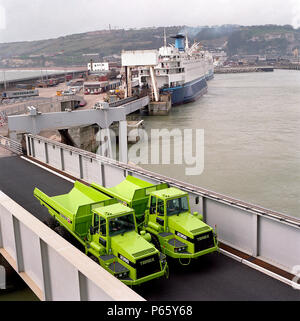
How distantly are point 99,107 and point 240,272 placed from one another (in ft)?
54.8

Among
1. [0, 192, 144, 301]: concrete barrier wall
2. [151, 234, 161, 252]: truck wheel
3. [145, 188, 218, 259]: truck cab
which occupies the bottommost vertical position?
[151, 234, 161, 252]: truck wheel

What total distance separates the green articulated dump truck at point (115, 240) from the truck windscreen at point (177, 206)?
1042mm

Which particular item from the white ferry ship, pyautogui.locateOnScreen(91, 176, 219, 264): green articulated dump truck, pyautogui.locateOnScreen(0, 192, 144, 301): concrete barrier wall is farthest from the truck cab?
the white ferry ship

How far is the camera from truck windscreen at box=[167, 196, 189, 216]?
10000mm

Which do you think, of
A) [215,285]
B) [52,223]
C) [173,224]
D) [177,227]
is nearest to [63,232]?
[52,223]

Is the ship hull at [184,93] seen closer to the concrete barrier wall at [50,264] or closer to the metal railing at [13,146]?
the metal railing at [13,146]

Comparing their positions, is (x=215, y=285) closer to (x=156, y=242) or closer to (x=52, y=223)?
(x=156, y=242)

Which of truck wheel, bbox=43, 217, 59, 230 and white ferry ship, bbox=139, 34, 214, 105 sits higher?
white ferry ship, bbox=139, 34, 214, 105

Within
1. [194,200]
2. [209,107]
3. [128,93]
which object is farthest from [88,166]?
[209,107]

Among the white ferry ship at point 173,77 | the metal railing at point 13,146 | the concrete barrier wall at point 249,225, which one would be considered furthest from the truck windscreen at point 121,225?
the white ferry ship at point 173,77

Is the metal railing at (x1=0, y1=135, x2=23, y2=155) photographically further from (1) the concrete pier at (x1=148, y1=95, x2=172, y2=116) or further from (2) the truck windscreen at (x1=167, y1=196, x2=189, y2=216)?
(1) the concrete pier at (x1=148, y1=95, x2=172, y2=116)

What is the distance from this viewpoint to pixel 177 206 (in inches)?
399

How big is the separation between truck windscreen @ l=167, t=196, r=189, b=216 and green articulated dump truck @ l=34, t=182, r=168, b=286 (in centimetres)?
104

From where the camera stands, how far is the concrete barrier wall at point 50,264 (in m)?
5.16
